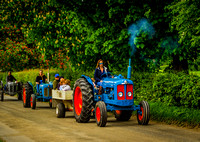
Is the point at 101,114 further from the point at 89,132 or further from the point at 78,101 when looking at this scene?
the point at 78,101

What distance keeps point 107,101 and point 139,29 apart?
4.43 meters

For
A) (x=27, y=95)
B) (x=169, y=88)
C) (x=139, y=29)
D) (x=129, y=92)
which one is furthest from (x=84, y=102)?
(x=27, y=95)

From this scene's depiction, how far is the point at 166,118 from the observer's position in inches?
455

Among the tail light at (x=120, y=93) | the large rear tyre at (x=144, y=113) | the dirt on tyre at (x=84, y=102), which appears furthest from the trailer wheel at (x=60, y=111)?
the large rear tyre at (x=144, y=113)

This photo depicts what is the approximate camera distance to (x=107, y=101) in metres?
11.7

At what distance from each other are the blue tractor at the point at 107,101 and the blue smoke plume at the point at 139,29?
3031 mm

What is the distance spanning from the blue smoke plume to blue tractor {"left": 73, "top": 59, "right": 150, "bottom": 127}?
3.03 m

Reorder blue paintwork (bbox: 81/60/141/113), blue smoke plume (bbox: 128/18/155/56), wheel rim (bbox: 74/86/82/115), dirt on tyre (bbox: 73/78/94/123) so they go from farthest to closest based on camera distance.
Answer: blue smoke plume (bbox: 128/18/155/56), wheel rim (bbox: 74/86/82/115), dirt on tyre (bbox: 73/78/94/123), blue paintwork (bbox: 81/60/141/113)

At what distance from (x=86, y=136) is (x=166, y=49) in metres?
7.03

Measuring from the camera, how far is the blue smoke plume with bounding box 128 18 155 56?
49.0 feet

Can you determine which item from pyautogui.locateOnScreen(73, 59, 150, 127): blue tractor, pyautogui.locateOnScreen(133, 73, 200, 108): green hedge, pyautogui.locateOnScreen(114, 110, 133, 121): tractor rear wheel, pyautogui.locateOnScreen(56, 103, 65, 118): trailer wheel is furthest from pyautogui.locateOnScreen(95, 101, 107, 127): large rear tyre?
pyautogui.locateOnScreen(56, 103, 65, 118): trailer wheel

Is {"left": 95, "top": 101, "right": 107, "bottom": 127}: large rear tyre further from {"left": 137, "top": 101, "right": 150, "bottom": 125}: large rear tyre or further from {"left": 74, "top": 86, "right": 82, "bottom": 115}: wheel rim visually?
{"left": 74, "top": 86, "right": 82, "bottom": 115}: wheel rim

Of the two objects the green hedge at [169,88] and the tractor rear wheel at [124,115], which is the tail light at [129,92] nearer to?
the tractor rear wheel at [124,115]

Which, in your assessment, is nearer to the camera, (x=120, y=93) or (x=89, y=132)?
(x=89, y=132)
